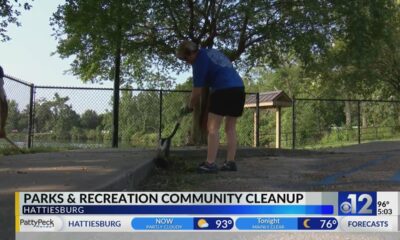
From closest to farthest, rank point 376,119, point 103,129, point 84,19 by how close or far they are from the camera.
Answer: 1. point 84,19
2. point 103,129
3. point 376,119

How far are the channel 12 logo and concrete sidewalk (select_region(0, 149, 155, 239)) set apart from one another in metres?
1.99

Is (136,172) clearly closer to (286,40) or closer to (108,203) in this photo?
(108,203)

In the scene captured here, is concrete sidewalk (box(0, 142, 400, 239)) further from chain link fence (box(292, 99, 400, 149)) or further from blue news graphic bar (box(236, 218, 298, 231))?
chain link fence (box(292, 99, 400, 149))

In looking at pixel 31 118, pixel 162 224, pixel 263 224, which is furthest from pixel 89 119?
pixel 263 224

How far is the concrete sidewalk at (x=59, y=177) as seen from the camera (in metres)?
4.04

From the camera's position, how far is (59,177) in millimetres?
5301

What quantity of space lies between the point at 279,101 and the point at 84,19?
12.8 meters

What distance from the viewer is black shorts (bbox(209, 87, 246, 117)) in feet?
21.3

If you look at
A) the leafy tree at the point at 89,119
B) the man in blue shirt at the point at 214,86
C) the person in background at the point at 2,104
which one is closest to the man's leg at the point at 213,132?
the man in blue shirt at the point at 214,86

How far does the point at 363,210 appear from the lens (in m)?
3.63

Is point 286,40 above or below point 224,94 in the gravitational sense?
above

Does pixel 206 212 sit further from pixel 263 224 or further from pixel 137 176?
pixel 137 176

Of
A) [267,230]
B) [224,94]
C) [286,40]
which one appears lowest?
[267,230]

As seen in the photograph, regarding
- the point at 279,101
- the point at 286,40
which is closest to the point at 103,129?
the point at 286,40
